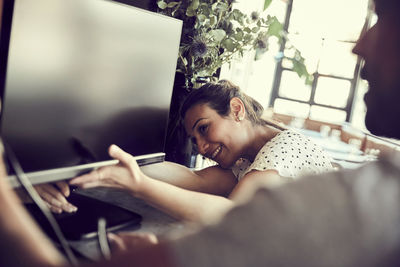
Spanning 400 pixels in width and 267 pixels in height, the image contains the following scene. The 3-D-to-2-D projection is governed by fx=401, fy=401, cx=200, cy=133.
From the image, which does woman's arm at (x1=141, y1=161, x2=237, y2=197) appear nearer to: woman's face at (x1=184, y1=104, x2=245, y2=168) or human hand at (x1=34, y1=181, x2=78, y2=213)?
woman's face at (x1=184, y1=104, x2=245, y2=168)

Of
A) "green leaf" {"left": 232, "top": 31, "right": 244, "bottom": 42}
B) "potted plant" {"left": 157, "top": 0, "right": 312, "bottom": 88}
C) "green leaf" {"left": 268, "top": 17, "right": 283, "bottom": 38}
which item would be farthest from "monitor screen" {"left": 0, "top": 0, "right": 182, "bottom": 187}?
"green leaf" {"left": 268, "top": 17, "right": 283, "bottom": 38}

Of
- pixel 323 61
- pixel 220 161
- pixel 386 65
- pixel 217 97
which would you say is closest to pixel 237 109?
pixel 217 97

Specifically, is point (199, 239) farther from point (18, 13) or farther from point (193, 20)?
point (193, 20)

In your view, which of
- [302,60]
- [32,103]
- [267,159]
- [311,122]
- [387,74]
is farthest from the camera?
[311,122]

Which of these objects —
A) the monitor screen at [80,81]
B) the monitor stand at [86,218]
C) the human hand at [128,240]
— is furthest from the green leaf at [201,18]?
the human hand at [128,240]

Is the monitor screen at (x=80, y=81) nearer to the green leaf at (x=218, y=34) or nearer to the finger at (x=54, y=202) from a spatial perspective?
the finger at (x=54, y=202)

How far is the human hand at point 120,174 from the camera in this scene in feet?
3.02

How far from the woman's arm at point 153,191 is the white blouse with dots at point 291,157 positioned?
0.59 ft

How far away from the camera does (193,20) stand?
4.91 ft

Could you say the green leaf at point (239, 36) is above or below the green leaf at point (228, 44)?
above

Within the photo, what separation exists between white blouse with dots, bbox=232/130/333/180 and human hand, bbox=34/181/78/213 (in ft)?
1.66

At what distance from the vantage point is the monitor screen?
718 mm

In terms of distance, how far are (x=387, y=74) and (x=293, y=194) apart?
0.31m

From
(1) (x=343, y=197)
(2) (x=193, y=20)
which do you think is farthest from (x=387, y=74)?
(2) (x=193, y=20)
